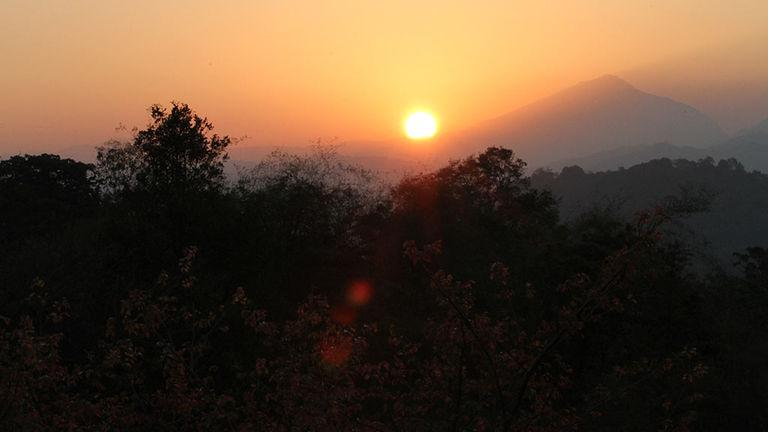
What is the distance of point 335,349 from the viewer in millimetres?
8844

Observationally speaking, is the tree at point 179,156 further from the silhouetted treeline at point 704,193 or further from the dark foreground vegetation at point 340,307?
the silhouetted treeline at point 704,193

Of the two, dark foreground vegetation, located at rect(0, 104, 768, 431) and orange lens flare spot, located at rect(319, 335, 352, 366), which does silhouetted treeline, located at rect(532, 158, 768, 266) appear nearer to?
dark foreground vegetation, located at rect(0, 104, 768, 431)

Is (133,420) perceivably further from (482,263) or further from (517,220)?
(517,220)

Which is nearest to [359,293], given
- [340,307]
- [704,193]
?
[340,307]

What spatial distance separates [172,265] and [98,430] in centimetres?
1184

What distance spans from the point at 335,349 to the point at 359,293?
21.0m

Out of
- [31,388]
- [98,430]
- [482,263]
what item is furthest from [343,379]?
[482,263]

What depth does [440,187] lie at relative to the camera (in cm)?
3581

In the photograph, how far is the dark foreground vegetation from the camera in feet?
28.6

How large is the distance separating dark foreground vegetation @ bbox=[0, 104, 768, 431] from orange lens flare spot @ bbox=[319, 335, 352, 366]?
0.03 metres

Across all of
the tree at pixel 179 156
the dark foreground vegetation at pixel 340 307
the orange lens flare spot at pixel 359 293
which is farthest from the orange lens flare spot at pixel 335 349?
the orange lens flare spot at pixel 359 293

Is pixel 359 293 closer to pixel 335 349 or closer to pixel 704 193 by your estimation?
pixel 335 349

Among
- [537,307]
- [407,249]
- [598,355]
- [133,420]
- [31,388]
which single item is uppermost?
[407,249]

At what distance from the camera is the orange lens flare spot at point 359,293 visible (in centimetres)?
2906
